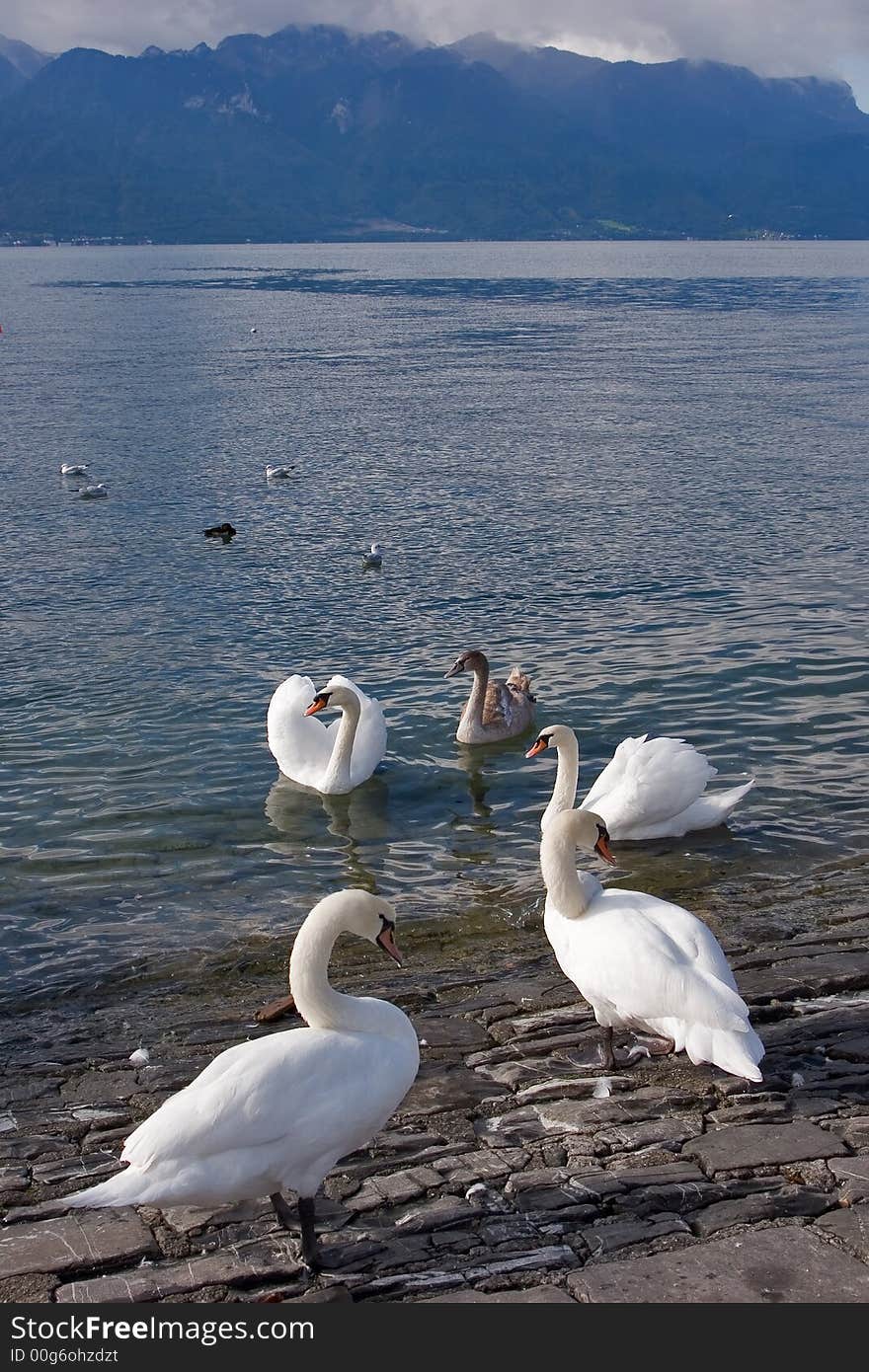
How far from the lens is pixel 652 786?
39.1 feet

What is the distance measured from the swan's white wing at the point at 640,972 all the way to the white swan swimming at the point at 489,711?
7.01 m

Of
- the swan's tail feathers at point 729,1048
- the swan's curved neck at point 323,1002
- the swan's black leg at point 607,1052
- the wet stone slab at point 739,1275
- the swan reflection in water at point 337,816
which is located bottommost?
→ the swan reflection in water at point 337,816

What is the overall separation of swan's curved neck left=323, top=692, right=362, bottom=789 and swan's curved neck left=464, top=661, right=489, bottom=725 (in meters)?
1.55

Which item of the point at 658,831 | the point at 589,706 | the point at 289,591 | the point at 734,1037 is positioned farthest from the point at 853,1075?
the point at 289,591

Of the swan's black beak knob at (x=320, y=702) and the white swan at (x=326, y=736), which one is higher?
the swan's black beak knob at (x=320, y=702)

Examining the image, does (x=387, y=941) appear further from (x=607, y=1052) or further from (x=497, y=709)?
(x=497, y=709)

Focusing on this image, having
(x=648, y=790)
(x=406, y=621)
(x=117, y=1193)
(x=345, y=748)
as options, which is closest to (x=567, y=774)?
(x=648, y=790)

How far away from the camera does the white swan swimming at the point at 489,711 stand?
15.0 meters

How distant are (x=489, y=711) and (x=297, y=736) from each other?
2.16m

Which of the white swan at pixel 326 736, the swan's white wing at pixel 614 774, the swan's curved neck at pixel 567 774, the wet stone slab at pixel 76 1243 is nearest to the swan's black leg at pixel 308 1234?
the wet stone slab at pixel 76 1243

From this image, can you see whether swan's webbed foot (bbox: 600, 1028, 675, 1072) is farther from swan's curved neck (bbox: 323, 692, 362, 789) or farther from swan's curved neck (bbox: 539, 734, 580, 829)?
swan's curved neck (bbox: 323, 692, 362, 789)

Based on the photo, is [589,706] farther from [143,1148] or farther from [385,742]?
[143,1148]

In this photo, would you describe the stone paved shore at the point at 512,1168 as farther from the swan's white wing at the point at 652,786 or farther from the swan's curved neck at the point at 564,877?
the swan's white wing at the point at 652,786

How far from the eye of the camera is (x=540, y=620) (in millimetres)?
18828
